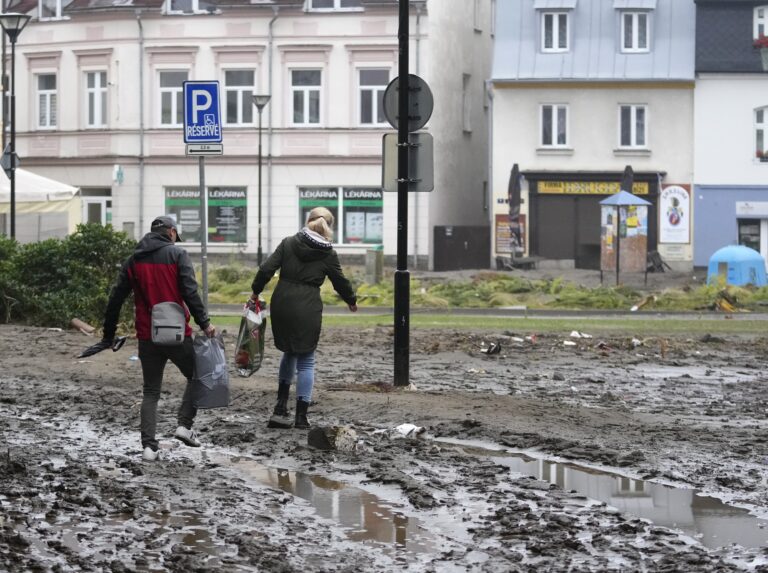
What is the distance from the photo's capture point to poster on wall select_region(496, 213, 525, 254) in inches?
1986

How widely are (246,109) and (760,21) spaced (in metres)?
17.3

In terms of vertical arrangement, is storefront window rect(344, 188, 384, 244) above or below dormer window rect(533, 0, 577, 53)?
below

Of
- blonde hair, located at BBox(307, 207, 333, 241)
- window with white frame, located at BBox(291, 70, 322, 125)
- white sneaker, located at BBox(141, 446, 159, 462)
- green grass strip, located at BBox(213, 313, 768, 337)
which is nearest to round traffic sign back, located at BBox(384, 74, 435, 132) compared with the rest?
blonde hair, located at BBox(307, 207, 333, 241)

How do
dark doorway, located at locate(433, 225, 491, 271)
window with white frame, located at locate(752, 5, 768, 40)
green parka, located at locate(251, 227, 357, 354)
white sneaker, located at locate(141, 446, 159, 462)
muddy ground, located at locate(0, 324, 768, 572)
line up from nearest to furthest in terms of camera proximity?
1. muddy ground, located at locate(0, 324, 768, 572)
2. white sneaker, located at locate(141, 446, 159, 462)
3. green parka, located at locate(251, 227, 357, 354)
4. window with white frame, located at locate(752, 5, 768, 40)
5. dark doorway, located at locate(433, 225, 491, 271)

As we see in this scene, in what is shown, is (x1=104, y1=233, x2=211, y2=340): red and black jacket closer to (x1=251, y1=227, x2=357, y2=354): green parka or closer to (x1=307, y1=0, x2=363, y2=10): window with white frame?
(x1=251, y1=227, x2=357, y2=354): green parka

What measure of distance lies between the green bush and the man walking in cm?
953

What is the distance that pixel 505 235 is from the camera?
5059 cm

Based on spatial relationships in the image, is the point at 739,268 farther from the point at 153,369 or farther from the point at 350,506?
the point at 350,506

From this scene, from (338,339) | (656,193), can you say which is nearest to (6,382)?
(338,339)

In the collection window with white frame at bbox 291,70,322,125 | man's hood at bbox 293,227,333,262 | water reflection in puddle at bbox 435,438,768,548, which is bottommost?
water reflection in puddle at bbox 435,438,768,548

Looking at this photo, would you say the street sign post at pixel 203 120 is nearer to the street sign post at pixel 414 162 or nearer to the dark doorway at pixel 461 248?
the street sign post at pixel 414 162

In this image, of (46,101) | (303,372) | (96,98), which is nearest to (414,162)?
(303,372)

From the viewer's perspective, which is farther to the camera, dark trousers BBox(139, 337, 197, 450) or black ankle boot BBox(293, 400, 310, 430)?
black ankle boot BBox(293, 400, 310, 430)

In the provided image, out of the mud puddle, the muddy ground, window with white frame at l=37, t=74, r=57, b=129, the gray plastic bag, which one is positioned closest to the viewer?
the muddy ground
